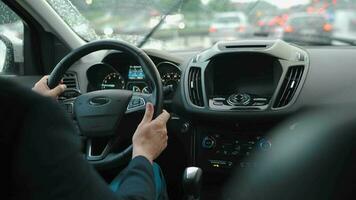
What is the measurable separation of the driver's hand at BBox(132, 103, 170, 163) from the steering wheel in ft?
0.70

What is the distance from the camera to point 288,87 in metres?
3.14

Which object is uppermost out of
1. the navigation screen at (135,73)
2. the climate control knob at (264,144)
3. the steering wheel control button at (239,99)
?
the navigation screen at (135,73)

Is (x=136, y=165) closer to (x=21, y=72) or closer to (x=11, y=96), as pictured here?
(x=11, y=96)

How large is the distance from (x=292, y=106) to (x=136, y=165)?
129 cm

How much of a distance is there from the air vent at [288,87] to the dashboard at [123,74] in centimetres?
63

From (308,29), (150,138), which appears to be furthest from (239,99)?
(308,29)

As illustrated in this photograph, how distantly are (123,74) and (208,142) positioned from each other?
67 centimetres

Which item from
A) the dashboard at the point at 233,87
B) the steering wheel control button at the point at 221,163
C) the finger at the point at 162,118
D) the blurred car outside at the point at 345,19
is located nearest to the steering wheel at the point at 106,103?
the finger at the point at 162,118

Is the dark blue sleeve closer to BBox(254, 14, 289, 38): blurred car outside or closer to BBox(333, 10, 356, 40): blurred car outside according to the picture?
BBox(254, 14, 289, 38): blurred car outside

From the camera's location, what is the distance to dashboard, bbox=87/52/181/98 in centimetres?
340

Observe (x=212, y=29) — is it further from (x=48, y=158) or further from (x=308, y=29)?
(x=48, y=158)

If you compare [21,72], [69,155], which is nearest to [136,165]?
[69,155]

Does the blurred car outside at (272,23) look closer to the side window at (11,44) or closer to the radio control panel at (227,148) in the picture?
the radio control panel at (227,148)

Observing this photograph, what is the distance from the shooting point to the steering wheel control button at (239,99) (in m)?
3.20
